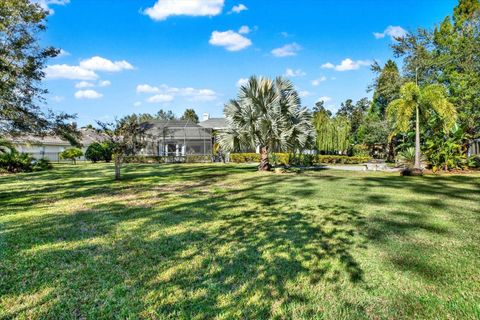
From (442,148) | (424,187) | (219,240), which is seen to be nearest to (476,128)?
(442,148)

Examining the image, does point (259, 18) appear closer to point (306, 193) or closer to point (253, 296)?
point (306, 193)

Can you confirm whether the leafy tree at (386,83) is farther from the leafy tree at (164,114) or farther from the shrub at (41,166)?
the leafy tree at (164,114)

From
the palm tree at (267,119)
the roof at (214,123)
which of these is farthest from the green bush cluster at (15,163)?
the roof at (214,123)

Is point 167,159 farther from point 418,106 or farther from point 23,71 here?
point 418,106

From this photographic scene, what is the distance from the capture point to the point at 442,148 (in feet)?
49.1

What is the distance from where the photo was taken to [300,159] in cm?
2159

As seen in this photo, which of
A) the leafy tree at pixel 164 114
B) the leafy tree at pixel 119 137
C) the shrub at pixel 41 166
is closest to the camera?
the leafy tree at pixel 119 137

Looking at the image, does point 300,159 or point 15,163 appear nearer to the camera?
point 15,163

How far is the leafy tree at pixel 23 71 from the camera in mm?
9000

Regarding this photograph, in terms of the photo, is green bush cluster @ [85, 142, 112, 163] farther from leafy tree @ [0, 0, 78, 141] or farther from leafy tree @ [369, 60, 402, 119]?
leafy tree @ [369, 60, 402, 119]

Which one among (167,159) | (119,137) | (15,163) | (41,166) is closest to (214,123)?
(167,159)

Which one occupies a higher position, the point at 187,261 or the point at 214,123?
the point at 214,123

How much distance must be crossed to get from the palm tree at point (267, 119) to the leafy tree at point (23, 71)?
771 cm

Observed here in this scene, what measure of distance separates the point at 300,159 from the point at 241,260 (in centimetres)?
1858
